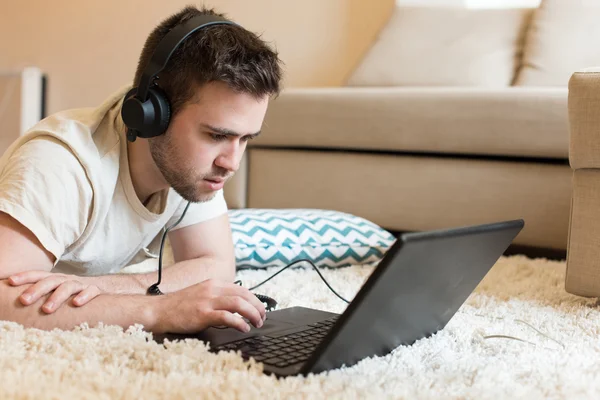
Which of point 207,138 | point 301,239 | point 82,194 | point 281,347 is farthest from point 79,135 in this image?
point 301,239

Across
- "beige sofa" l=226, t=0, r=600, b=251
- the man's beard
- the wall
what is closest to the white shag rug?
the man's beard

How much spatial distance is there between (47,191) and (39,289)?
0.15 metres

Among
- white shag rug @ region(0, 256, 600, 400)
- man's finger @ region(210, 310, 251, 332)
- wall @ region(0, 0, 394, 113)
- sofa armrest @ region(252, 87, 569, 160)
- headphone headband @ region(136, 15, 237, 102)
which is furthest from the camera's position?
wall @ region(0, 0, 394, 113)

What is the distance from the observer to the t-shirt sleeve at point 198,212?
1210mm

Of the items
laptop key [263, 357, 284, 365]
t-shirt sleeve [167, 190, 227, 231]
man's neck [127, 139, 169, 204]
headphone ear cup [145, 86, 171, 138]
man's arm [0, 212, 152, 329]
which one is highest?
headphone ear cup [145, 86, 171, 138]

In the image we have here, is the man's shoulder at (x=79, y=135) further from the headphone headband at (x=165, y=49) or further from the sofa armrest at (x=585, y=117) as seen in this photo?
the sofa armrest at (x=585, y=117)

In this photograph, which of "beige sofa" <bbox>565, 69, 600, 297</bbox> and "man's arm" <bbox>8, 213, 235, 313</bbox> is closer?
"man's arm" <bbox>8, 213, 235, 313</bbox>

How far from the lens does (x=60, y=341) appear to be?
0.81 meters

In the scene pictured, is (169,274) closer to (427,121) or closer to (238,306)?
(238,306)

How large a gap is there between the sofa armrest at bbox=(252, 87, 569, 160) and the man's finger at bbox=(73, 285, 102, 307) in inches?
48.8

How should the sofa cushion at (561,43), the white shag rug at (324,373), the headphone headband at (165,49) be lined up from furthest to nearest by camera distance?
1. the sofa cushion at (561,43)
2. the headphone headband at (165,49)
3. the white shag rug at (324,373)

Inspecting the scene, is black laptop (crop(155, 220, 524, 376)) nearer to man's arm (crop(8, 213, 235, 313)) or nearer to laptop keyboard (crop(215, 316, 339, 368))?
laptop keyboard (crop(215, 316, 339, 368))

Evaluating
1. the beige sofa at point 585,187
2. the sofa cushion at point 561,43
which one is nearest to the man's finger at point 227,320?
the beige sofa at point 585,187

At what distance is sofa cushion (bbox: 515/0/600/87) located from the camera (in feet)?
7.20
